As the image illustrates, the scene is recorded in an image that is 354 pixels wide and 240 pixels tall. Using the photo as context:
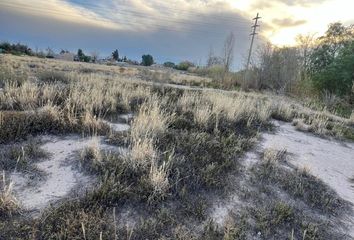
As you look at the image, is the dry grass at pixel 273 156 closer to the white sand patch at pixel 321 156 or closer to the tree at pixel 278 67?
the white sand patch at pixel 321 156

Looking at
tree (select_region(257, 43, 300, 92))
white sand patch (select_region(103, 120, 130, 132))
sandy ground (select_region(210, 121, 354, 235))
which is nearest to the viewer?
sandy ground (select_region(210, 121, 354, 235))

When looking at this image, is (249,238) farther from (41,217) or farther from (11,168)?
(11,168)

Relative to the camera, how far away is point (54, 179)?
4.57 metres

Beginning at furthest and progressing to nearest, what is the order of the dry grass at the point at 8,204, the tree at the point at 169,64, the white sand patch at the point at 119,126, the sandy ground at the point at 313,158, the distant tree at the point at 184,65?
the tree at the point at 169,64, the distant tree at the point at 184,65, the white sand patch at the point at 119,126, the sandy ground at the point at 313,158, the dry grass at the point at 8,204

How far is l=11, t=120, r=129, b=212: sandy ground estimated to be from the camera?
13.4ft

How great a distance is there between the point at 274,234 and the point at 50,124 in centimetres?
436

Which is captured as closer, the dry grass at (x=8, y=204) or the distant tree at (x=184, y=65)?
the dry grass at (x=8, y=204)

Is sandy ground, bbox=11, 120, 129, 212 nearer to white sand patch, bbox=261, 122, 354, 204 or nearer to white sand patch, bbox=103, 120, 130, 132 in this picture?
white sand patch, bbox=103, 120, 130, 132

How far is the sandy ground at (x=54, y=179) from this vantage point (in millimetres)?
4070

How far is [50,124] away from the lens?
6.25 meters

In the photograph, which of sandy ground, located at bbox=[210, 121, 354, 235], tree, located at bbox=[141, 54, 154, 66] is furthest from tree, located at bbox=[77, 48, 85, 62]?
sandy ground, located at bbox=[210, 121, 354, 235]

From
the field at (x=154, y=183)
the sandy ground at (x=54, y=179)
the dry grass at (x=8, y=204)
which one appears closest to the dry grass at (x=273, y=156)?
the field at (x=154, y=183)

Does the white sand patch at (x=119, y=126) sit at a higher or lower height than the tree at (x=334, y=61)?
lower

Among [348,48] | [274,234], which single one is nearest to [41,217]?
[274,234]
